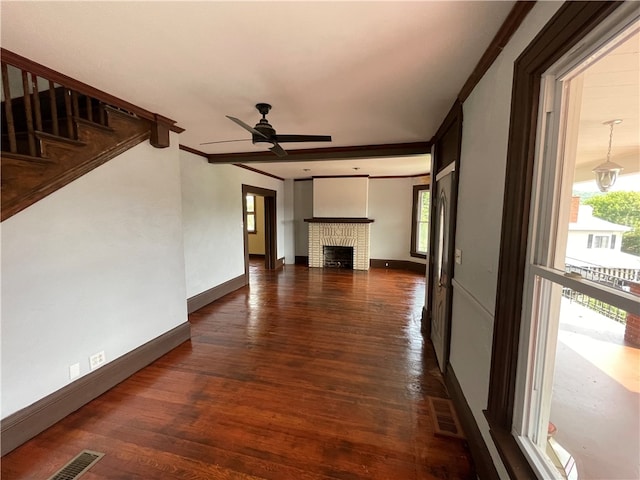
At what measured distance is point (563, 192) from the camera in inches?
44.1

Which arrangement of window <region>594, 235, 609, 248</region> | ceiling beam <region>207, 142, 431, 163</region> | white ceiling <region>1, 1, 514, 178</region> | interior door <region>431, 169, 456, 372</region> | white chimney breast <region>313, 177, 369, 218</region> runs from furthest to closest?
white chimney breast <region>313, 177, 369, 218</region> → ceiling beam <region>207, 142, 431, 163</region> → interior door <region>431, 169, 456, 372</region> → white ceiling <region>1, 1, 514, 178</region> → window <region>594, 235, 609, 248</region>

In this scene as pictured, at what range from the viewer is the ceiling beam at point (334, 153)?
3.70m

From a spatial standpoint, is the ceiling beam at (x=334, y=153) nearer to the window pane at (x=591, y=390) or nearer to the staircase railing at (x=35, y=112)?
the staircase railing at (x=35, y=112)

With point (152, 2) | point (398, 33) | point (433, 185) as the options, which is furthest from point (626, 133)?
point (433, 185)

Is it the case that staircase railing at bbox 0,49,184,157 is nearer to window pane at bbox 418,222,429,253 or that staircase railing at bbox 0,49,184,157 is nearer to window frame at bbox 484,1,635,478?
window frame at bbox 484,1,635,478

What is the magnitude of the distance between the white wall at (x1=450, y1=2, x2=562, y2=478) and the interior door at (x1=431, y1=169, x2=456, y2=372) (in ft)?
0.71

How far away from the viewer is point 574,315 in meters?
1.08

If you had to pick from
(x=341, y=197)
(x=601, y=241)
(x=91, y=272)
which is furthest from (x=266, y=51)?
(x=341, y=197)

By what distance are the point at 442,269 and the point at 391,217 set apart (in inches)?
178

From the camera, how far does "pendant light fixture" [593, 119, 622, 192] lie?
93cm

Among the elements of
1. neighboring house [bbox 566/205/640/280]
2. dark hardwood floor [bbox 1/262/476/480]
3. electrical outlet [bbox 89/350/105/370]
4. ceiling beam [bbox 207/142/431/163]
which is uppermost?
ceiling beam [bbox 207/142/431/163]

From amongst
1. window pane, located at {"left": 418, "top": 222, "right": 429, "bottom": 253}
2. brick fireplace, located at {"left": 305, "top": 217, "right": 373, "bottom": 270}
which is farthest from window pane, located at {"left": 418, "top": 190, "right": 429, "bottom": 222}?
brick fireplace, located at {"left": 305, "top": 217, "right": 373, "bottom": 270}

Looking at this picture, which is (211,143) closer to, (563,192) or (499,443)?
(563,192)

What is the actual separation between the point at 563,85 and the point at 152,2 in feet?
5.93
